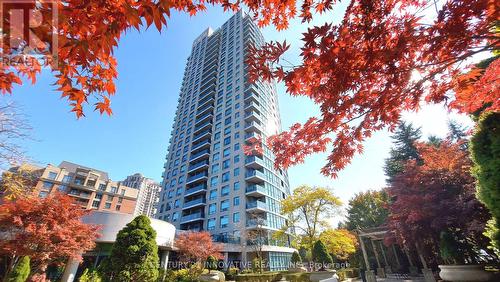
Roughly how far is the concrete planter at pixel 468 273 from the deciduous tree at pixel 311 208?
13.1m

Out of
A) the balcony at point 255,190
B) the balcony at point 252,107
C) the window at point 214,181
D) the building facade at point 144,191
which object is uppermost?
the building facade at point 144,191

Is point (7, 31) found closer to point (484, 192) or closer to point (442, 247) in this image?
point (484, 192)

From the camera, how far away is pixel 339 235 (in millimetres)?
21656

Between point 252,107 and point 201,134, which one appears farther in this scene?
point 201,134

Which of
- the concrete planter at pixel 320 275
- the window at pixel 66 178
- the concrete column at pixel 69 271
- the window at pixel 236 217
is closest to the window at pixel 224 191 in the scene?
the window at pixel 236 217

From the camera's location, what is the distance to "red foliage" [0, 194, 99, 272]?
810 cm

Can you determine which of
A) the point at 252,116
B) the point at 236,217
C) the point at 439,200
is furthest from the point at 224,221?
the point at 439,200

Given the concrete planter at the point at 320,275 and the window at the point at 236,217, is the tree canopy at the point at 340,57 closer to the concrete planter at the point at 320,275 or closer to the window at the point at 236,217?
the concrete planter at the point at 320,275

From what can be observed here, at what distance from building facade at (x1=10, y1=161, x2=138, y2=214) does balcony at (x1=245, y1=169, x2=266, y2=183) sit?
32.5 meters

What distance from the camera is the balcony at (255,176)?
3241 cm

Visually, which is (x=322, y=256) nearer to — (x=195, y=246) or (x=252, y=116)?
(x=195, y=246)

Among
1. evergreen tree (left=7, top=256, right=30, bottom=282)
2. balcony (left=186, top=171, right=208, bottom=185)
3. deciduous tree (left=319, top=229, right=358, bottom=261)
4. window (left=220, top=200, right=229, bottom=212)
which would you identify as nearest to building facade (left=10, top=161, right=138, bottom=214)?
balcony (left=186, top=171, right=208, bottom=185)

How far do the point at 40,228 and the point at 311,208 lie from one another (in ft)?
70.6

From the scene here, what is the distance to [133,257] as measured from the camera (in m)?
9.27
